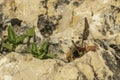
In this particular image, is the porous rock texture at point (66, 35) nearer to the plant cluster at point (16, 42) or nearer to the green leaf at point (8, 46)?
the plant cluster at point (16, 42)

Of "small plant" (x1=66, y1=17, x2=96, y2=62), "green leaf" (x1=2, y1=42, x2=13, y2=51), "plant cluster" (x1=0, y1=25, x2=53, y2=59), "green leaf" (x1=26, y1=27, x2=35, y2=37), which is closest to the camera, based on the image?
"small plant" (x1=66, y1=17, x2=96, y2=62)

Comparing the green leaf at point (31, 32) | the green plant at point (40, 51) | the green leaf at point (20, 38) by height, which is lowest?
the green plant at point (40, 51)

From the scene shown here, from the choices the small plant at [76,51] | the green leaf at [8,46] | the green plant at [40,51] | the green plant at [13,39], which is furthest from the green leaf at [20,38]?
the small plant at [76,51]

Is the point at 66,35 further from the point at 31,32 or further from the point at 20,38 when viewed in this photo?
the point at 20,38

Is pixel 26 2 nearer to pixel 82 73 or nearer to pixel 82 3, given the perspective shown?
pixel 82 3

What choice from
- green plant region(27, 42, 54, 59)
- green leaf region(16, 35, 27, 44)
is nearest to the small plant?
green plant region(27, 42, 54, 59)

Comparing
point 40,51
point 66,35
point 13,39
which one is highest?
point 66,35

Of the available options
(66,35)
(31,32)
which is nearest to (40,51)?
(31,32)

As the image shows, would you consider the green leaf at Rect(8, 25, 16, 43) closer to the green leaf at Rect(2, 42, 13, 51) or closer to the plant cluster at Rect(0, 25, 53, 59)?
the plant cluster at Rect(0, 25, 53, 59)

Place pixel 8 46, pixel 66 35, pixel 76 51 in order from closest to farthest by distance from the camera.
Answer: pixel 76 51 → pixel 8 46 → pixel 66 35
